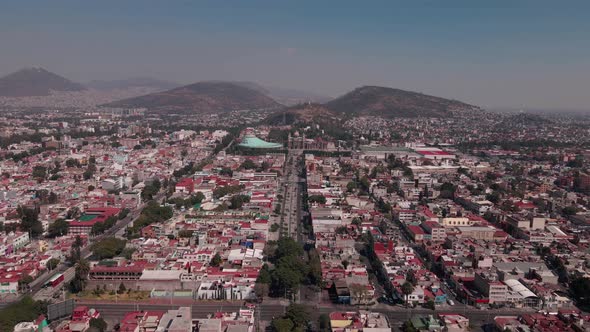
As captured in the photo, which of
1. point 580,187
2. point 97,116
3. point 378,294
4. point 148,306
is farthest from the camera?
point 97,116

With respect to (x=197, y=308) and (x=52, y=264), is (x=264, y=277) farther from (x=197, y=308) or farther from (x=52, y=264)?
(x=52, y=264)

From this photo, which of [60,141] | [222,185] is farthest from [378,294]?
[60,141]

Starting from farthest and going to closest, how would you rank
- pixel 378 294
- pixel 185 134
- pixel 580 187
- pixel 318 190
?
Result: pixel 185 134
pixel 580 187
pixel 318 190
pixel 378 294

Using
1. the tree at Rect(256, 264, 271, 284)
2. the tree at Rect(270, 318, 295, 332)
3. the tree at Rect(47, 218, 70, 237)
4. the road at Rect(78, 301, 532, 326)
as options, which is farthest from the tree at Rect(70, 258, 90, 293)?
the tree at Rect(270, 318, 295, 332)

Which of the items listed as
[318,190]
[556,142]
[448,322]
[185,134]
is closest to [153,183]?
[318,190]

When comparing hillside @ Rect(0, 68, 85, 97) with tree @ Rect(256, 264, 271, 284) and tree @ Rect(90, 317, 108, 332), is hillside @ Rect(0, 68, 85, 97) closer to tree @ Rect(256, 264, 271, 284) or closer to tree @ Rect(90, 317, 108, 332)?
tree @ Rect(256, 264, 271, 284)

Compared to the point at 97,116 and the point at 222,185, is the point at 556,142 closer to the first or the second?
the point at 222,185

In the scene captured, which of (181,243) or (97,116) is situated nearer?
(181,243)
